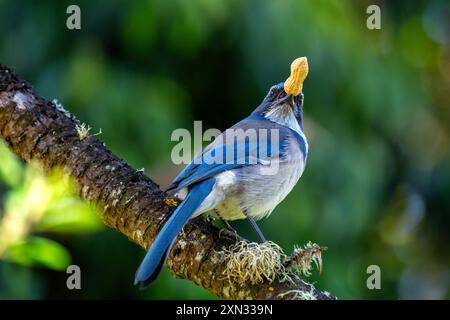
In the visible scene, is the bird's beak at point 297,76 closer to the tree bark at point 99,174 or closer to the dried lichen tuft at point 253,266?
the tree bark at point 99,174

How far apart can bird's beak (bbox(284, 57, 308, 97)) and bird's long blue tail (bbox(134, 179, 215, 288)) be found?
1196 millimetres

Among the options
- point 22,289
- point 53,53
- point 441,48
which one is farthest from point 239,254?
point 441,48

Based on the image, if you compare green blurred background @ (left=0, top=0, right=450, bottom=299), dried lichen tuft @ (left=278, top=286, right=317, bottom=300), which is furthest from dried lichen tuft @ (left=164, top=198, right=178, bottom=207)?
green blurred background @ (left=0, top=0, right=450, bottom=299)

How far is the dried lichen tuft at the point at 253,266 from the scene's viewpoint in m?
3.33

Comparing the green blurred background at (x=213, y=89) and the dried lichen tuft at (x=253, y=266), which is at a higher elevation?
the green blurred background at (x=213, y=89)

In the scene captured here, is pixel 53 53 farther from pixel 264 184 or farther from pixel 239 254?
pixel 239 254

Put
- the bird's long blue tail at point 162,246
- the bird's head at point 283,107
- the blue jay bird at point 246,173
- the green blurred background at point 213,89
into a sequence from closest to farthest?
the bird's long blue tail at point 162,246 < the blue jay bird at point 246,173 < the bird's head at point 283,107 < the green blurred background at point 213,89

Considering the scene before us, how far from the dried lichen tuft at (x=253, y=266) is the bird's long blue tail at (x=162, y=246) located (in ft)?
0.86

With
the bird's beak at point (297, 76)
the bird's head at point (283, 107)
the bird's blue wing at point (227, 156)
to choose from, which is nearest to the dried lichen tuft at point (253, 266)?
the bird's blue wing at point (227, 156)

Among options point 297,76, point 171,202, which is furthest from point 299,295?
point 297,76

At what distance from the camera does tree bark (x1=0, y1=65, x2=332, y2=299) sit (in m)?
3.60

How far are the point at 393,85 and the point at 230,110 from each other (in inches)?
73.0

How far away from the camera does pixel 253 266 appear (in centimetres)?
335

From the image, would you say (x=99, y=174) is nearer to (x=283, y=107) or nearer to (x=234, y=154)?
(x=234, y=154)
